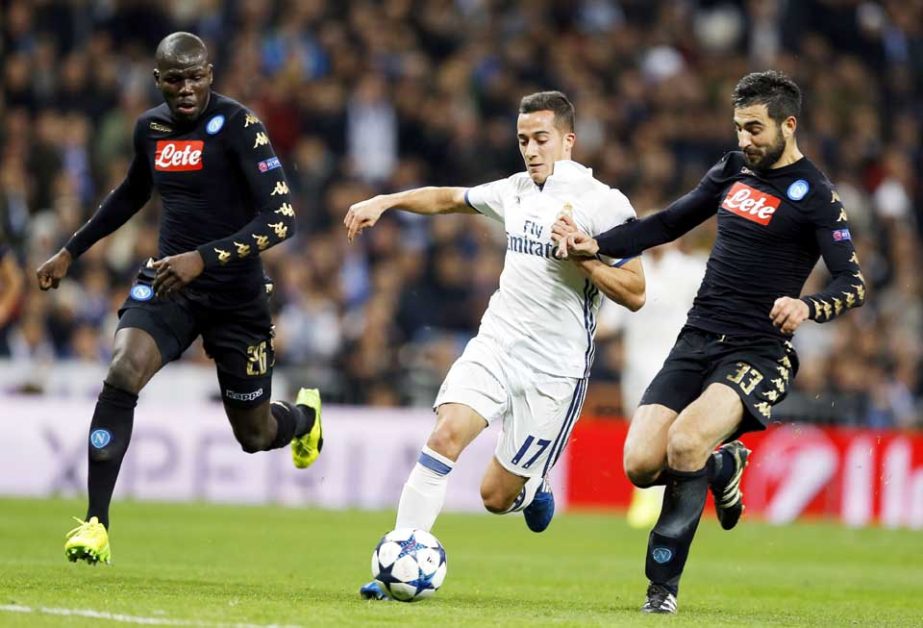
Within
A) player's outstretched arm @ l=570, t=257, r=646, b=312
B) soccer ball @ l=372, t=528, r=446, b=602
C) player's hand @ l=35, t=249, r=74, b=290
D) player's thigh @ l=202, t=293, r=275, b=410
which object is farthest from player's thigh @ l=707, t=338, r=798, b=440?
player's hand @ l=35, t=249, r=74, b=290

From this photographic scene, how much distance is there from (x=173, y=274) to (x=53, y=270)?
1.17 m

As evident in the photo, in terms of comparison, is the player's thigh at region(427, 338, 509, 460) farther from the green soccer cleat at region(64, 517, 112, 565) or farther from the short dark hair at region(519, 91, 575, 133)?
the green soccer cleat at region(64, 517, 112, 565)

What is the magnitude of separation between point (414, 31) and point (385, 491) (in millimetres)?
7086

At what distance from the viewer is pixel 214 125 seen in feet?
29.2

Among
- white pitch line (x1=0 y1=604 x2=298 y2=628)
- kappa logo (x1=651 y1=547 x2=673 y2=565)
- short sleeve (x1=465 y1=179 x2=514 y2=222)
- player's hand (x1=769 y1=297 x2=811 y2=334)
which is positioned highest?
short sleeve (x1=465 y1=179 x2=514 y2=222)

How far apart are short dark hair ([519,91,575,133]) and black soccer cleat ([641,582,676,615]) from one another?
247 cm

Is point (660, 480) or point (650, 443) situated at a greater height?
point (650, 443)

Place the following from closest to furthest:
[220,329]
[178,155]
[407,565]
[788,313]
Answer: [788,313] < [407,565] < [178,155] < [220,329]

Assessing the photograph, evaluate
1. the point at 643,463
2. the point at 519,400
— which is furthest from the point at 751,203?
the point at 519,400

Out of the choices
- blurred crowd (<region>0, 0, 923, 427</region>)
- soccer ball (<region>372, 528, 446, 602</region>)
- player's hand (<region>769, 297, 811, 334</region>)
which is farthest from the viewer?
blurred crowd (<region>0, 0, 923, 427</region>)

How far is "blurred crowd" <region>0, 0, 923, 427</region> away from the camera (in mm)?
A: 17469

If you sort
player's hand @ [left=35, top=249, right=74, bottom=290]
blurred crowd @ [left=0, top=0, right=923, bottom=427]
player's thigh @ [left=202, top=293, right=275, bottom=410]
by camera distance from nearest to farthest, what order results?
player's hand @ [left=35, top=249, right=74, bottom=290]
player's thigh @ [left=202, top=293, right=275, bottom=410]
blurred crowd @ [left=0, top=0, right=923, bottom=427]

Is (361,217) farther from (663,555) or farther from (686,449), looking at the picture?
(663,555)

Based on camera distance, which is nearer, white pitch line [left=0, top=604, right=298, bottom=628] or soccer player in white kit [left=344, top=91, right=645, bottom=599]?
white pitch line [left=0, top=604, right=298, bottom=628]
